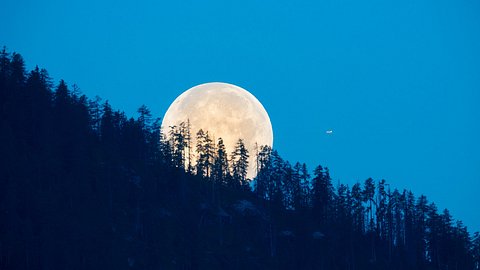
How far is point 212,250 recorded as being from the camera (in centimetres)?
10512

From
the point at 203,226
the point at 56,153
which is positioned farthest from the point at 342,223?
the point at 56,153

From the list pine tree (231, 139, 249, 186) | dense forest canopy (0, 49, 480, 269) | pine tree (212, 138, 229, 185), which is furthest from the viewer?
pine tree (231, 139, 249, 186)

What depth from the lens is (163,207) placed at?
10844 cm

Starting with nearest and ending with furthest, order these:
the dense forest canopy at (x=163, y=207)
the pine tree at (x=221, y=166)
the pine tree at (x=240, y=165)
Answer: the dense forest canopy at (x=163, y=207), the pine tree at (x=221, y=166), the pine tree at (x=240, y=165)

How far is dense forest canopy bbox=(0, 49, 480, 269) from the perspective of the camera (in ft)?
299

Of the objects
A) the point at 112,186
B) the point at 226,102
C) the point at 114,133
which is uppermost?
the point at 226,102

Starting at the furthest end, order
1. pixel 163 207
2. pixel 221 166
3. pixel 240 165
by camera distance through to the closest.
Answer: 1. pixel 240 165
2. pixel 221 166
3. pixel 163 207

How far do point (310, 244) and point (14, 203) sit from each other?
4358 centimetres

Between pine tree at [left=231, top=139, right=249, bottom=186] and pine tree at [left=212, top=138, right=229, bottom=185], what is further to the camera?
pine tree at [left=231, top=139, right=249, bottom=186]

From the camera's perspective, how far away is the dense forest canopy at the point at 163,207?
299 ft

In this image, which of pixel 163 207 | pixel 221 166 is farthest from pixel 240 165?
pixel 163 207

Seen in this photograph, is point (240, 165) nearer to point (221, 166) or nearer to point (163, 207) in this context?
point (221, 166)

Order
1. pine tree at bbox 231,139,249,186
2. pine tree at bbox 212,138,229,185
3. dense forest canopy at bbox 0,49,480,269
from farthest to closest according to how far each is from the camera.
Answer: pine tree at bbox 231,139,249,186 → pine tree at bbox 212,138,229,185 → dense forest canopy at bbox 0,49,480,269

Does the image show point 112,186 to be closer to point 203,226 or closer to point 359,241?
point 203,226
